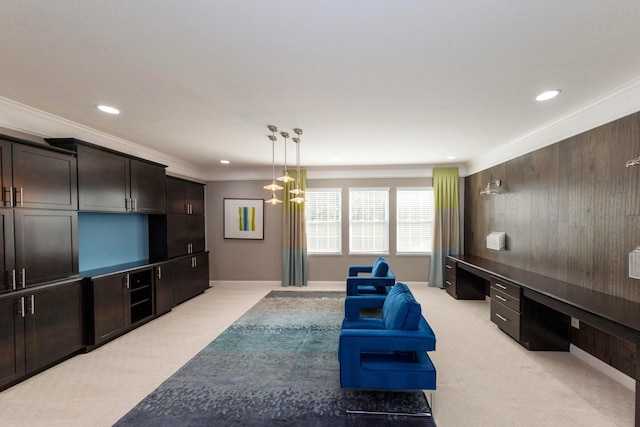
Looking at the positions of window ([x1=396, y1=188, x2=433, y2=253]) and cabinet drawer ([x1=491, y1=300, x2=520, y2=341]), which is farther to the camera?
window ([x1=396, y1=188, x2=433, y2=253])

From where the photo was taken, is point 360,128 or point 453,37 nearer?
point 453,37

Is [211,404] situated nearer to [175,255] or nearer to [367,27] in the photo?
[367,27]

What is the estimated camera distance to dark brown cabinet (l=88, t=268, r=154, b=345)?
3.30 meters

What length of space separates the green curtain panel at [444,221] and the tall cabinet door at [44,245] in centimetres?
604

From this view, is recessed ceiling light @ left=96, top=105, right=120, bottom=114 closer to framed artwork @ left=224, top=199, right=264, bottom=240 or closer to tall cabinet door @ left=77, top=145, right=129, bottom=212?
tall cabinet door @ left=77, top=145, right=129, bottom=212

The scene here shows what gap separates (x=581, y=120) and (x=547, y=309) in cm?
213

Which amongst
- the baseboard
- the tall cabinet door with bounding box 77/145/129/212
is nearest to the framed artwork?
the tall cabinet door with bounding box 77/145/129/212

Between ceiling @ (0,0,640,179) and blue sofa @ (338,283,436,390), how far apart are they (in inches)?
75.6

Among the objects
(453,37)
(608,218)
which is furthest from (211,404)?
(608,218)

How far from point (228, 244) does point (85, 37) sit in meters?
5.23

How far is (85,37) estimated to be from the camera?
1771 millimetres

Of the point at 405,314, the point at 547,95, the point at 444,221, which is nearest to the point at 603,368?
the point at 405,314

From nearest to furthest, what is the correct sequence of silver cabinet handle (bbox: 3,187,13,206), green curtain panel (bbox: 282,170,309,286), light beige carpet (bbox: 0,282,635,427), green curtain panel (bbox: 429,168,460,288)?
1. light beige carpet (bbox: 0,282,635,427)
2. silver cabinet handle (bbox: 3,187,13,206)
3. green curtain panel (bbox: 429,168,460,288)
4. green curtain panel (bbox: 282,170,309,286)

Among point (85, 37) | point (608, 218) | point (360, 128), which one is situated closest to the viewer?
point (85, 37)
